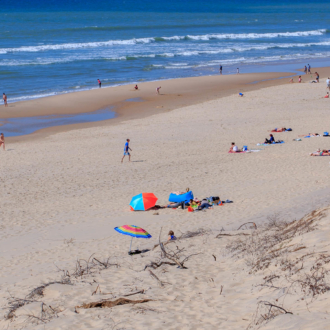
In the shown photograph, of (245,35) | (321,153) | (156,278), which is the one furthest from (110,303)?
(245,35)

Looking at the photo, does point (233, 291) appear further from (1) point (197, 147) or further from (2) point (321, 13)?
(2) point (321, 13)

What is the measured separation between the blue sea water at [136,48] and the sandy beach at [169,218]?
36.9ft

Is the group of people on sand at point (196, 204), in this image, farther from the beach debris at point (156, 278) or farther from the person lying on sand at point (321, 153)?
the person lying on sand at point (321, 153)

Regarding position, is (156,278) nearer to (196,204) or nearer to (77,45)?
(196,204)

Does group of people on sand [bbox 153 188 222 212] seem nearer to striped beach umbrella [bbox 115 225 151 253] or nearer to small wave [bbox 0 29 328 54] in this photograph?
striped beach umbrella [bbox 115 225 151 253]

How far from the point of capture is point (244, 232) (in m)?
10.0

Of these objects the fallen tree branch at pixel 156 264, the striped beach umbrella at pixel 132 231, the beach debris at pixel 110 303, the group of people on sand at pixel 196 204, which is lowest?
the group of people on sand at pixel 196 204

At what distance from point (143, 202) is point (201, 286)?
5.87 metres

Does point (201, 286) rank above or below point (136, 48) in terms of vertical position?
below

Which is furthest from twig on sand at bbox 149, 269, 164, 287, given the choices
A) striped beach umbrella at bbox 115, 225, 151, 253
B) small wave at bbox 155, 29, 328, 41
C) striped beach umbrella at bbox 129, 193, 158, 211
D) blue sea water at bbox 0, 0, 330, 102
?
small wave at bbox 155, 29, 328, 41

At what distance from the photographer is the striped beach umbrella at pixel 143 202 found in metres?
12.8

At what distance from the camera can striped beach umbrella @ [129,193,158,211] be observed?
12.8 meters

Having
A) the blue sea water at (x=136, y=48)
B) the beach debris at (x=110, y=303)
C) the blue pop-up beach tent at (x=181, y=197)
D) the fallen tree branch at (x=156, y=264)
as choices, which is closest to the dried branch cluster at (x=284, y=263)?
the fallen tree branch at (x=156, y=264)

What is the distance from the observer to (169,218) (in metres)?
12.4
